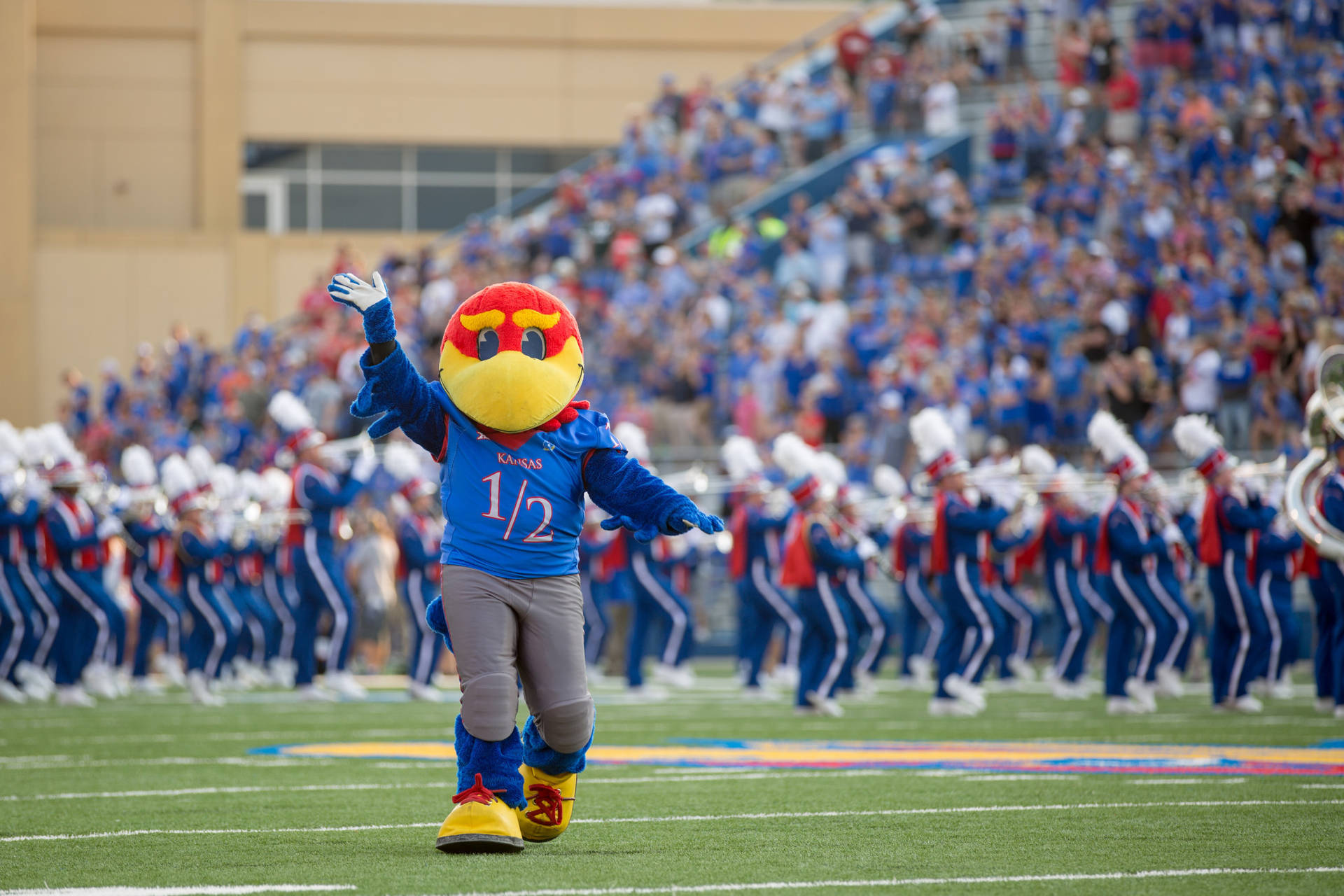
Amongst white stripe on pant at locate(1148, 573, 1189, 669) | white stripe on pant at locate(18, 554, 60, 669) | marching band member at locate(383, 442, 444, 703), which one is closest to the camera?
white stripe on pant at locate(1148, 573, 1189, 669)

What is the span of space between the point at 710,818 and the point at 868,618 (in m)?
9.44

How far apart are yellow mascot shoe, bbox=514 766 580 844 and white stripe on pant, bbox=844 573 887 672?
9.72 metres

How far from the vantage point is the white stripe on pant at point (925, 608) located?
18250 millimetres

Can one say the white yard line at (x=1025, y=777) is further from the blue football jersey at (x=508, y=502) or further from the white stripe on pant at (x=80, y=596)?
the white stripe on pant at (x=80, y=596)

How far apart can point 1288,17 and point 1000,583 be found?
8.51m

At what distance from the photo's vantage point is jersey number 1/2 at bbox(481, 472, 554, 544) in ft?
20.9

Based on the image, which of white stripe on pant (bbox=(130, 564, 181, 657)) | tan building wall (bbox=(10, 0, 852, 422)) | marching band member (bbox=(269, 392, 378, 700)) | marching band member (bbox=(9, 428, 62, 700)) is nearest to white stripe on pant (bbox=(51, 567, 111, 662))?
marching band member (bbox=(9, 428, 62, 700))

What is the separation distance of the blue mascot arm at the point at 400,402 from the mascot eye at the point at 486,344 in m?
0.21

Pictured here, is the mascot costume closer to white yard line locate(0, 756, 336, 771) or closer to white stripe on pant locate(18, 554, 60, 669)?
white yard line locate(0, 756, 336, 771)

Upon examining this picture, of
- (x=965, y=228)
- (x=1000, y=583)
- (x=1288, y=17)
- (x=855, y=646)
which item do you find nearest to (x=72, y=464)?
(x=855, y=646)

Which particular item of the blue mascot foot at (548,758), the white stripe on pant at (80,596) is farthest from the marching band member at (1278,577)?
the white stripe on pant at (80,596)

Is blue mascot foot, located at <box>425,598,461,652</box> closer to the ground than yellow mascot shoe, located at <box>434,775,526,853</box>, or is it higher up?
higher up

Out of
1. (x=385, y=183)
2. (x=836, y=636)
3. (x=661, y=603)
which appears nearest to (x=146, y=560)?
(x=661, y=603)

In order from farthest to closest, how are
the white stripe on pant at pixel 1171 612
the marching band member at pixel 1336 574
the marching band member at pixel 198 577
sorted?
the marching band member at pixel 198 577 → the white stripe on pant at pixel 1171 612 → the marching band member at pixel 1336 574
